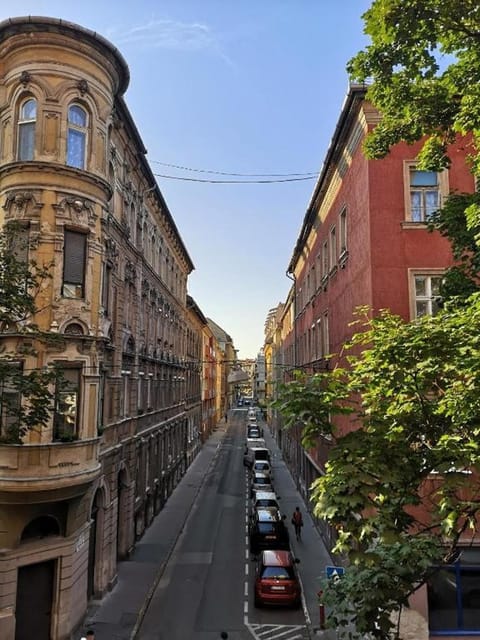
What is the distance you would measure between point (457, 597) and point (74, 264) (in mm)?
14272

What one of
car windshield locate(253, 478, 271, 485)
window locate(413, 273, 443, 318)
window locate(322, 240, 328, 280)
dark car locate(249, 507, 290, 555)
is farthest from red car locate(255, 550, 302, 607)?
car windshield locate(253, 478, 271, 485)

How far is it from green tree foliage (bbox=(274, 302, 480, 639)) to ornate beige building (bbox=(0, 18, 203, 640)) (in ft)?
23.3

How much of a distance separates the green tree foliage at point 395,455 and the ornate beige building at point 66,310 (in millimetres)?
7117

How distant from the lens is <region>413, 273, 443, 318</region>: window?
14.9 metres

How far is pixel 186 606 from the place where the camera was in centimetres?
1770

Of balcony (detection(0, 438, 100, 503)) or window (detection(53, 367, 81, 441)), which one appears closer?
balcony (detection(0, 438, 100, 503))

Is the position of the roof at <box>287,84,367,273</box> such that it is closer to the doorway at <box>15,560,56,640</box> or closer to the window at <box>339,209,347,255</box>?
the window at <box>339,209,347,255</box>

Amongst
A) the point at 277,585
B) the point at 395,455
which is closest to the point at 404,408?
the point at 395,455

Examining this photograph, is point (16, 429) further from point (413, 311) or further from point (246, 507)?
point (246, 507)

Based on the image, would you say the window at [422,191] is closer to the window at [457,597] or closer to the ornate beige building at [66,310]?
the window at [457,597]

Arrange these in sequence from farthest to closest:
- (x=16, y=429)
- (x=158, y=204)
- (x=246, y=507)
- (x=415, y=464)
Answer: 1. (x=246, y=507)
2. (x=158, y=204)
3. (x=16, y=429)
4. (x=415, y=464)

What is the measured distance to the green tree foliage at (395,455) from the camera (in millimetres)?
7047

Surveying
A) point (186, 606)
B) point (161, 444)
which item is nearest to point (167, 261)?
point (161, 444)

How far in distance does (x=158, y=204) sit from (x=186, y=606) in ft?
67.1
